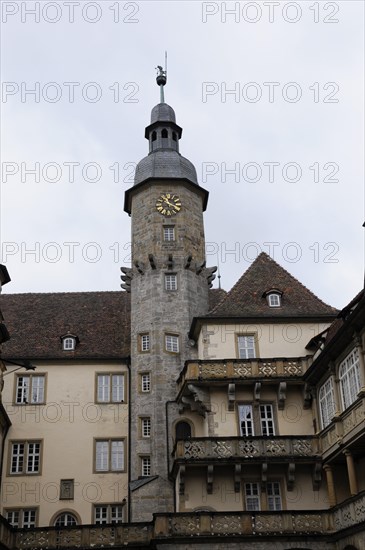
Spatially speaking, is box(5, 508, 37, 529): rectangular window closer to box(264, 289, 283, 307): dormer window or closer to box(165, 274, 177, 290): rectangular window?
box(165, 274, 177, 290): rectangular window

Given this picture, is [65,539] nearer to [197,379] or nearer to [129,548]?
[129,548]

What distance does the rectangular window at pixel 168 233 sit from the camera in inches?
1474

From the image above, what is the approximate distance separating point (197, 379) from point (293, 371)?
152 inches

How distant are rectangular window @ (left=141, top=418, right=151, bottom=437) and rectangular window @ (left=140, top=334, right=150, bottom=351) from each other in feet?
10.7

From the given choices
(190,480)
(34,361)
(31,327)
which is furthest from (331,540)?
(31,327)

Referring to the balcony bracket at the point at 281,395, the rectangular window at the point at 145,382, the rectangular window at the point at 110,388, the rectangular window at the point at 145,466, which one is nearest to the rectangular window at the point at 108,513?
the rectangular window at the point at 145,466

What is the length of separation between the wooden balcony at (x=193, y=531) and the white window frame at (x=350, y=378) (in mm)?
3545

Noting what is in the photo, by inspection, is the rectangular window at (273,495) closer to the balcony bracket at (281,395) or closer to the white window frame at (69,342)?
the balcony bracket at (281,395)

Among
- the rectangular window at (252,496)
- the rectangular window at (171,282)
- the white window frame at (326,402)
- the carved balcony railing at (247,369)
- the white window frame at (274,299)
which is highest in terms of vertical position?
the rectangular window at (171,282)

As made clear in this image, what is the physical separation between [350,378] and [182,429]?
970 cm

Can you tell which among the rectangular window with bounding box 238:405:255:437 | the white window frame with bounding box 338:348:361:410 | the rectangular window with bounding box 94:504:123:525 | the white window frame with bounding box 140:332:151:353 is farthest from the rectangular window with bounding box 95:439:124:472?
the white window frame with bounding box 338:348:361:410

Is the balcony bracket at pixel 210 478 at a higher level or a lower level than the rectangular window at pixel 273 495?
higher

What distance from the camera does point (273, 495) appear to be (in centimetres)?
2927

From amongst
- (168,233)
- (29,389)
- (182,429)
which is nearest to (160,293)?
(168,233)
